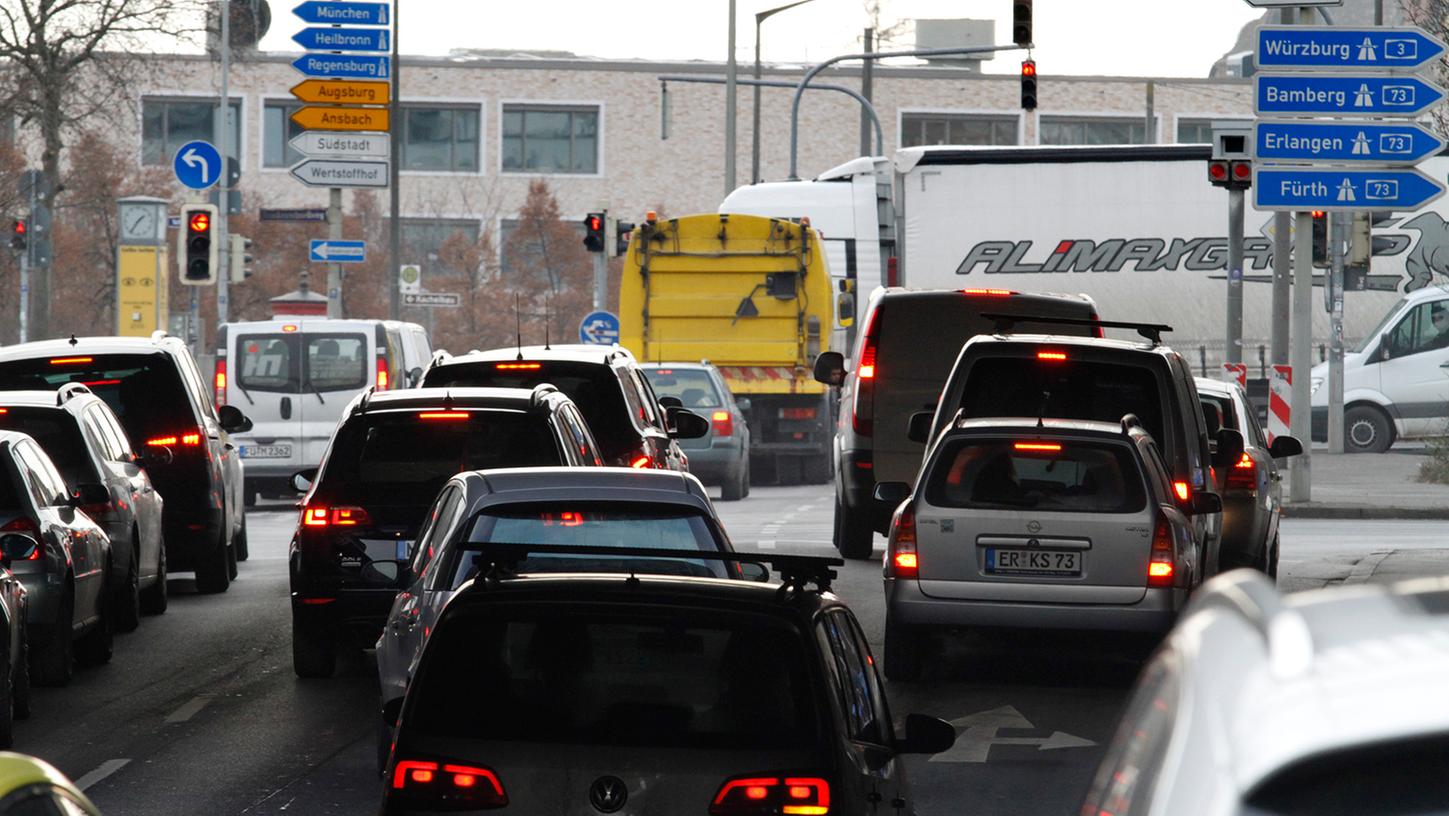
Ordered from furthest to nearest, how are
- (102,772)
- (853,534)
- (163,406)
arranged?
(853,534) < (163,406) < (102,772)

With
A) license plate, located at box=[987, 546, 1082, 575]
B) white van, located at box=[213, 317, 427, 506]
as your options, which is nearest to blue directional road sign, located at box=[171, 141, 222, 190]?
white van, located at box=[213, 317, 427, 506]

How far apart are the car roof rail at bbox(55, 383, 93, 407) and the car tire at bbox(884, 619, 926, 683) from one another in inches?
222

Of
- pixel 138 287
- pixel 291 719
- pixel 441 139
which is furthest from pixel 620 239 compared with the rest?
pixel 441 139

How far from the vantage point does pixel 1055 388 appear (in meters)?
15.2

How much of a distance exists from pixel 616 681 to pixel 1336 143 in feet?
63.1

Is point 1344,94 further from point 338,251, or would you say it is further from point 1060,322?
point 338,251

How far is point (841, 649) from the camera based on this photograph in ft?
21.2

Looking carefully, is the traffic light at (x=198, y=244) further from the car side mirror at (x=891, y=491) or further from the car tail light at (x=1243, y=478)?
the car side mirror at (x=891, y=491)

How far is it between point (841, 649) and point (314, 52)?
2908 cm

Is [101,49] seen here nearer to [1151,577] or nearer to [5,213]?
[5,213]

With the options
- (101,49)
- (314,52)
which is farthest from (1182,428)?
(101,49)

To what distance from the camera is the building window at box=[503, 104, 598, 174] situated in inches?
3413

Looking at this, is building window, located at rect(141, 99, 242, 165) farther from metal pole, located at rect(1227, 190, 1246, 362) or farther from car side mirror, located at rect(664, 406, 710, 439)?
car side mirror, located at rect(664, 406, 710, 439)

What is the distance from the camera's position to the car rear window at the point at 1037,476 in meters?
12.6
